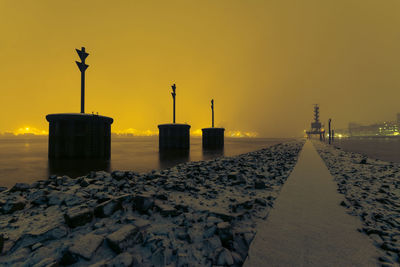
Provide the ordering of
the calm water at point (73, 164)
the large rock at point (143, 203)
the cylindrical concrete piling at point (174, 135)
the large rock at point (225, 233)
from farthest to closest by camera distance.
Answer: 1. the cylindrical concrete piling at point (174, 135)
2. the calm water at point (73, 164)
3. the large rock at point (143, 203)
4. the large rock at point (225, 233)

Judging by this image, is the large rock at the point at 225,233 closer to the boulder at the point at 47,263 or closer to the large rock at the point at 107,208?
the large rock at the point at 107,208

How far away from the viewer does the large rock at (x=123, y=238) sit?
209 cm

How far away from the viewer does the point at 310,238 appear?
2.42 metres

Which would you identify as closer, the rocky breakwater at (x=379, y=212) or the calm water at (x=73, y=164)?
the rocky breakwater at (x=379, y=212)

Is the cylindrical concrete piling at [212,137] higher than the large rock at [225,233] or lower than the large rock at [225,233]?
higher

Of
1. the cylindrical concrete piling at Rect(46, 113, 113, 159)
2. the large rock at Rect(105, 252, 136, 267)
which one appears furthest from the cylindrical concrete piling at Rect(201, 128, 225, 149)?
the large rock at Rect(105, 252, 136, 267)

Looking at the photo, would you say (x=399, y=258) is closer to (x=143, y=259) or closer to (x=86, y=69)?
(x=143, y=259)

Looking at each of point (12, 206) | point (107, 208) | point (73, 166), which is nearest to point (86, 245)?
point (107, 208)

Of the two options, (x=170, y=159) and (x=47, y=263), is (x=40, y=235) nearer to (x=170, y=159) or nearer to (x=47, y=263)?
(x=47, y=263)

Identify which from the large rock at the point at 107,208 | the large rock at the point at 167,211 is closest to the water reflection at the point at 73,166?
the large rock at the point at 107,208

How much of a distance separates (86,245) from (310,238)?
9.51 ft

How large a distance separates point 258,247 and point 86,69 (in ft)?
44.1

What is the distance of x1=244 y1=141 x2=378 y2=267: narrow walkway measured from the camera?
6.59 feet

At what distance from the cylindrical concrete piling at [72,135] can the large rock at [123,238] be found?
974 centimetres
